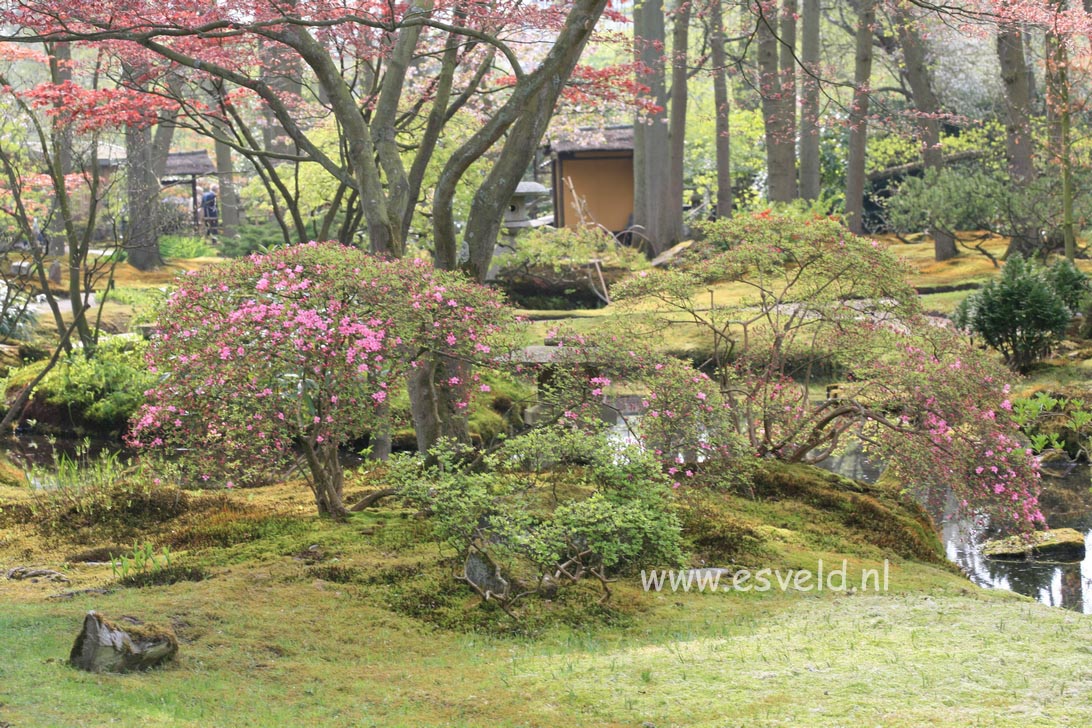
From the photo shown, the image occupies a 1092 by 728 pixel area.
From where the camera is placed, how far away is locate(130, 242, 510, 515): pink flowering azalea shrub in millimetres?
6254

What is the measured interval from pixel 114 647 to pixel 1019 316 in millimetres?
11996

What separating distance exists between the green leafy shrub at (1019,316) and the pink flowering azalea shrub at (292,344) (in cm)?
926

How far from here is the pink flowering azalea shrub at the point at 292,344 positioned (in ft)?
20.5

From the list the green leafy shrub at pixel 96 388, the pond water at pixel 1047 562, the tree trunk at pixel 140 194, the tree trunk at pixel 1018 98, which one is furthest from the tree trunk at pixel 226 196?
the pond water at pixel 1047 562

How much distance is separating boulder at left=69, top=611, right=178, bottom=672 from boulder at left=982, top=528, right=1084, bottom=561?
266 inches

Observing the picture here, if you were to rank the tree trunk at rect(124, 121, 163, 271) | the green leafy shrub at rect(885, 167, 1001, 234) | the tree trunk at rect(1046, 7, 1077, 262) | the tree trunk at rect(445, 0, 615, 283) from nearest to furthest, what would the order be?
the tree trunk at rect(445, 0, 615, 283), the tree trunk at rect(124, 121, 163, 271), the tree trunk at rect(1046, 7, 1077, 262), the green leafy shrub at rect(885, 167, 1001, 234)

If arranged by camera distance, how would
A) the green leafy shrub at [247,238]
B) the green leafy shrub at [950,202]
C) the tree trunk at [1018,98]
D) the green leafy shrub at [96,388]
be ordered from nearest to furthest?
the green leafy shrub at [96,388] → the tree trunk at [1018,98] → the green leafy shrub at [950,202] → the green leafy shrub at [247,238]

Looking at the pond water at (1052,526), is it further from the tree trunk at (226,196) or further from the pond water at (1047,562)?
the tree trunk at (226,196)

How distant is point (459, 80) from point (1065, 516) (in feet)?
34.2

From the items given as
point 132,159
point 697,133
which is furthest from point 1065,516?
point 697,133

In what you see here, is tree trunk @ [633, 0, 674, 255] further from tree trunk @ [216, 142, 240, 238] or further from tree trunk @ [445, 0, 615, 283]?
tree trunk @ [445, 0, 615, 283]

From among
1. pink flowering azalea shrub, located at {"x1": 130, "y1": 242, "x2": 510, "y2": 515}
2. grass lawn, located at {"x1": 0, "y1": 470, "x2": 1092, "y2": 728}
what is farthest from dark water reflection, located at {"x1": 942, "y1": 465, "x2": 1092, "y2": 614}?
pink flowering azalea shrub, located at {"x1": 130, "y1": 242, "x2": 510, "y2": 515}

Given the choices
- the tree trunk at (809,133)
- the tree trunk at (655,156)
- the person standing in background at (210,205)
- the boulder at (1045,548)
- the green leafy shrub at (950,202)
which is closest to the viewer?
the boulder at (1045,548)

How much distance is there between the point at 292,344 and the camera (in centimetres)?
620
